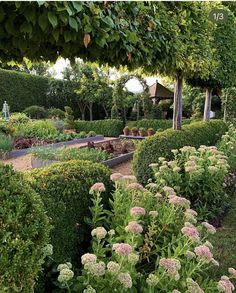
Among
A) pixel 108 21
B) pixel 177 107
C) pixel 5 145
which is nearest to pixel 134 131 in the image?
pixel 5 145

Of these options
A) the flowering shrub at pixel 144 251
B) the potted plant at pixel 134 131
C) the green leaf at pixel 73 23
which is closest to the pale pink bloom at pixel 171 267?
the flowering shrub at pixel 144 251

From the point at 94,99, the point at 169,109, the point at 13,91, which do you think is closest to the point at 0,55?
the point at 13,91

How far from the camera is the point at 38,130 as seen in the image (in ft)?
44.3

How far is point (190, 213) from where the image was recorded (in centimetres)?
297

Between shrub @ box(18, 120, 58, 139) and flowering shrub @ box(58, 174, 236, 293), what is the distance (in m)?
10.2

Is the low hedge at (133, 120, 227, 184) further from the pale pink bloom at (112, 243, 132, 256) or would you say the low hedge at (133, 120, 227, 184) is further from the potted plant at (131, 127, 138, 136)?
the potted plant at (131, 127, 138, 136)

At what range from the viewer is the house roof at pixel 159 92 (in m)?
22.3

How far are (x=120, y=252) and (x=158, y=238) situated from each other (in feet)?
3.84

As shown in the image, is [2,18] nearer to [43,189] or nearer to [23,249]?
[23,249]

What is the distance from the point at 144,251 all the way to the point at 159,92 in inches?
Result: 797

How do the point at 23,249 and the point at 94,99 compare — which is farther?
the point at 94,99

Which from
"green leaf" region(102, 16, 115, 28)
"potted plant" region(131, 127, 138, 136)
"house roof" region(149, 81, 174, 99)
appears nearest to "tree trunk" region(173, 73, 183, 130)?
"green leaf" region(102, 16, 115, 28)

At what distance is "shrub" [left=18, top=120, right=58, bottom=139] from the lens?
13.4 metres

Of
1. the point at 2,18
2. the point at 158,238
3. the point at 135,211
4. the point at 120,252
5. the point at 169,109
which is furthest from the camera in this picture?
the point at 169,109
